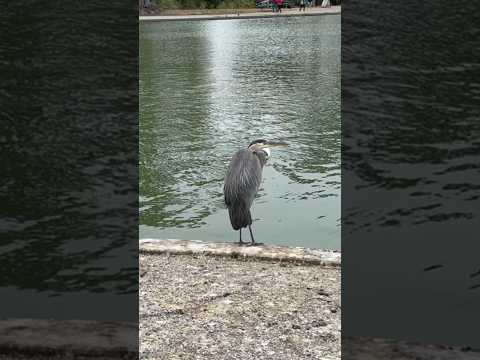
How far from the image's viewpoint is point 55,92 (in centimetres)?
313

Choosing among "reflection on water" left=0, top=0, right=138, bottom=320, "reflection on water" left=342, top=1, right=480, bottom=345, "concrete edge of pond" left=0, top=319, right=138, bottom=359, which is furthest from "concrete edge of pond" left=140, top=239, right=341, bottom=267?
"reflection on water" left=0, top=0, right=138, bottom=320

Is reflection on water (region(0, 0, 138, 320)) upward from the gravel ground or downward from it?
upward

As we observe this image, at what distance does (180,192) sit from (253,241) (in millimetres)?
2216

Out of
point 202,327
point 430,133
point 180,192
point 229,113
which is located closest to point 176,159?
point 180,192

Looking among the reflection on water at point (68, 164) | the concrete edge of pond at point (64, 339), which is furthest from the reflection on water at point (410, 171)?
the concrete edge of pond at point (64, 339)

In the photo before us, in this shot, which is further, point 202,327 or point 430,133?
point 202,327

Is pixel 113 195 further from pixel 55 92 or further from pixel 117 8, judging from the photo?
pixel 117 8

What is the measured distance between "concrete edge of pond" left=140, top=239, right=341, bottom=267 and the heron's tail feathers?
0.91 ft

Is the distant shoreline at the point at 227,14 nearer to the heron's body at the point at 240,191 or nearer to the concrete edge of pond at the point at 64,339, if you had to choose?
the heron's body at the point at 240,191

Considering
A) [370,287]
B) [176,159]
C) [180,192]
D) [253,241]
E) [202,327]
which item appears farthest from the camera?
[176,159]

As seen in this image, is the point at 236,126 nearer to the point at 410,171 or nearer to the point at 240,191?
the point at 240,191

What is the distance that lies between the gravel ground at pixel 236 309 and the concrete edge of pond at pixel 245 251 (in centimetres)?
5

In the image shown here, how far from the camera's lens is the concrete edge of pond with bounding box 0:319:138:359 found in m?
3.18

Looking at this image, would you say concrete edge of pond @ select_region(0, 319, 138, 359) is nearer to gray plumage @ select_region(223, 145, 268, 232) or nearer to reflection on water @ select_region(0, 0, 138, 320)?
reflection on water @ select_region(0, 0, 138, 320)
